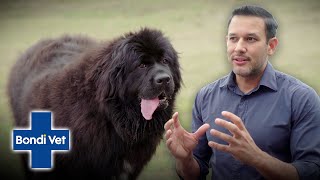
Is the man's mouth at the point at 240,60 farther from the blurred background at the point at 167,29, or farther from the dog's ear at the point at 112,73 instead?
the dog's ear at the point at 112,73

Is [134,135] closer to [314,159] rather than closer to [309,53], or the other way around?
[314,159]

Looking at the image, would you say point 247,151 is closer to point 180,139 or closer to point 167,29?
point 180,139

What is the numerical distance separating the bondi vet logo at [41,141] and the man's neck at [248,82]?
128cm

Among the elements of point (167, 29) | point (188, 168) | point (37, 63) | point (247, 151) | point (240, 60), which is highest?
point (167, 29)

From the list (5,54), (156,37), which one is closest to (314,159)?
(156,37)

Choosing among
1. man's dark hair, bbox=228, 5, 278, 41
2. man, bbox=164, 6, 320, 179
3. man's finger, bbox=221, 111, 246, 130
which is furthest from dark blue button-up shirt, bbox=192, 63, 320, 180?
man's finger, bbox=221, 111, 246, 130

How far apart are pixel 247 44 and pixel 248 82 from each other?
0.25 metres

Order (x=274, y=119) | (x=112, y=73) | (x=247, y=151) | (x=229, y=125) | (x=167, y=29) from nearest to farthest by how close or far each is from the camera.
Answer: (x=229, y=125)
(x=247, y=151)
(x=274, y=119)
(x=112, y=73)
(x=167, y=29)

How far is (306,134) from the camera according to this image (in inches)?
96.8

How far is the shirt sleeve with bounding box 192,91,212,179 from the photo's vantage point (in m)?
2.91

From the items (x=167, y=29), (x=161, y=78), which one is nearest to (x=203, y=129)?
(x=161, y=78)

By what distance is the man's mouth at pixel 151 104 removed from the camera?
10.4 ft

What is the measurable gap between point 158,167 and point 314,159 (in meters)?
1.75

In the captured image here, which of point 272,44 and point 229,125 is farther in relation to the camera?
point 272,44
